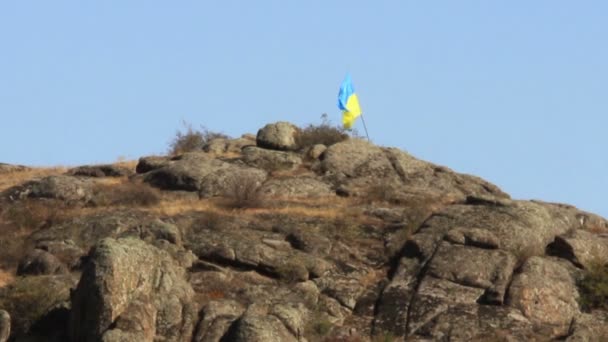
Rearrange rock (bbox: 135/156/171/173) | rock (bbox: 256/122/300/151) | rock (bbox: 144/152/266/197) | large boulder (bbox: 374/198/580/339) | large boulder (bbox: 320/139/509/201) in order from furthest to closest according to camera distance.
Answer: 1. rock (bbox: 256/122/300/151)
2. rock (bbox: 135/156/171/173)
3. large boulder (bbox: 320/139/509/201)
4. rock (bbox: 144/152/266/197)
5. large boulder (bbox: 374/198/580/339)

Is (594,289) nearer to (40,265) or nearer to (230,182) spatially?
(230,182)

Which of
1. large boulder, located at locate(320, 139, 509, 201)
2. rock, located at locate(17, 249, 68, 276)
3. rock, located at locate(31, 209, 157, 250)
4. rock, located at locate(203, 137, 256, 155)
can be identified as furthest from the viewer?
rock, located at locate(203, 137, 256, 155)

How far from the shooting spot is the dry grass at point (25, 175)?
77.8 metres

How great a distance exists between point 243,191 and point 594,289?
1677 cm

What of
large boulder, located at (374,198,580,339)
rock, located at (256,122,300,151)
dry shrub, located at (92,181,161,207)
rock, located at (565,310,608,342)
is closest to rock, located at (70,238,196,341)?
large boulder, located at (374,198,580,339)

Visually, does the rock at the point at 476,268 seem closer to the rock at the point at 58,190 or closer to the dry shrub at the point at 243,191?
the dry shrub at the point at 243,191

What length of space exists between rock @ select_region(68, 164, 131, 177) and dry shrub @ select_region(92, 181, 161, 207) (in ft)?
15.3

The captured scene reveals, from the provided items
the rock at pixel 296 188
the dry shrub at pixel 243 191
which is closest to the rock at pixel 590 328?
the dry shrub at pixel 243 191

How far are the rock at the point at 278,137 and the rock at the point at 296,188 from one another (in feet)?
16.1

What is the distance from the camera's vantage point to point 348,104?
83.5m

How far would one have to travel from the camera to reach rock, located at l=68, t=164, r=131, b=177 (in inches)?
3041

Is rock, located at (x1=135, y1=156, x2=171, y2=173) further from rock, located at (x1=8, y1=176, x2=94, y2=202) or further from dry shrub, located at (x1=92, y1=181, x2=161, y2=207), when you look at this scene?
dry shrub, located at (x1=92, y1=181, x2=161, y2=207)

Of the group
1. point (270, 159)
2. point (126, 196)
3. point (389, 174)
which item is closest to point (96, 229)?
point (126, 196)

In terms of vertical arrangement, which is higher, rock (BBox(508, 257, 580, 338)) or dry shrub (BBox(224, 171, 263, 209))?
dry shrub (BBox(224, 171, 263, 209))
